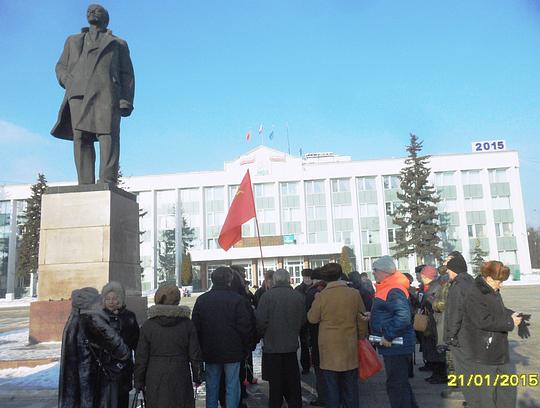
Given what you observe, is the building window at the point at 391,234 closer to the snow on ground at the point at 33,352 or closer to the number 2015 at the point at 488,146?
the number 2015 at the point at 488,146

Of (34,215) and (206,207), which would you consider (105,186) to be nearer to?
(34,215)

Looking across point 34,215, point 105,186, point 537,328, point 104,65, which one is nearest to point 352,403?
point 105,186

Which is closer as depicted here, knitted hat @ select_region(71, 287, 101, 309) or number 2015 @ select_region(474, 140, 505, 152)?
knitted hat @ select_region(71, 287, 101, 309)

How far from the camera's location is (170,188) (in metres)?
58.0

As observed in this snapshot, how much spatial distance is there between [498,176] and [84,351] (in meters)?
A: 58.1

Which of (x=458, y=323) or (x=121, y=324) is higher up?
(x=121, y=324)

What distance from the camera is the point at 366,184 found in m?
55.4

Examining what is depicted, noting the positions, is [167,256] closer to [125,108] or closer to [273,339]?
[125,108]

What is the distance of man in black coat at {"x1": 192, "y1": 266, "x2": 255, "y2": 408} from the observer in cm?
454

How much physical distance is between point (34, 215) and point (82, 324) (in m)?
48.3

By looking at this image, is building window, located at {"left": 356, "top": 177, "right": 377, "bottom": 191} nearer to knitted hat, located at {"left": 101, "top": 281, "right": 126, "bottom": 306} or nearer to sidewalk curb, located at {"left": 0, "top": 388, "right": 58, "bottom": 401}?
sidewalk curb, located at {"left": 0, "top": 388, "right": 58, "bottom": 401}

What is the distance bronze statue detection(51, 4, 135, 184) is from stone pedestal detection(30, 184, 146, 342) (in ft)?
1.62

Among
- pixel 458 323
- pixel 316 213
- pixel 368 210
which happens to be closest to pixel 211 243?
pixel 316 213

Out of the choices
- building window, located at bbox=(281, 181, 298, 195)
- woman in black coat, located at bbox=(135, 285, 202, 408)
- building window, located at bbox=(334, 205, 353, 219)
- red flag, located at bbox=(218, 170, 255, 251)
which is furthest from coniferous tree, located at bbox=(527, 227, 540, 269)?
woman in black coat, located at bbox=(135, 285, 202, 408)
